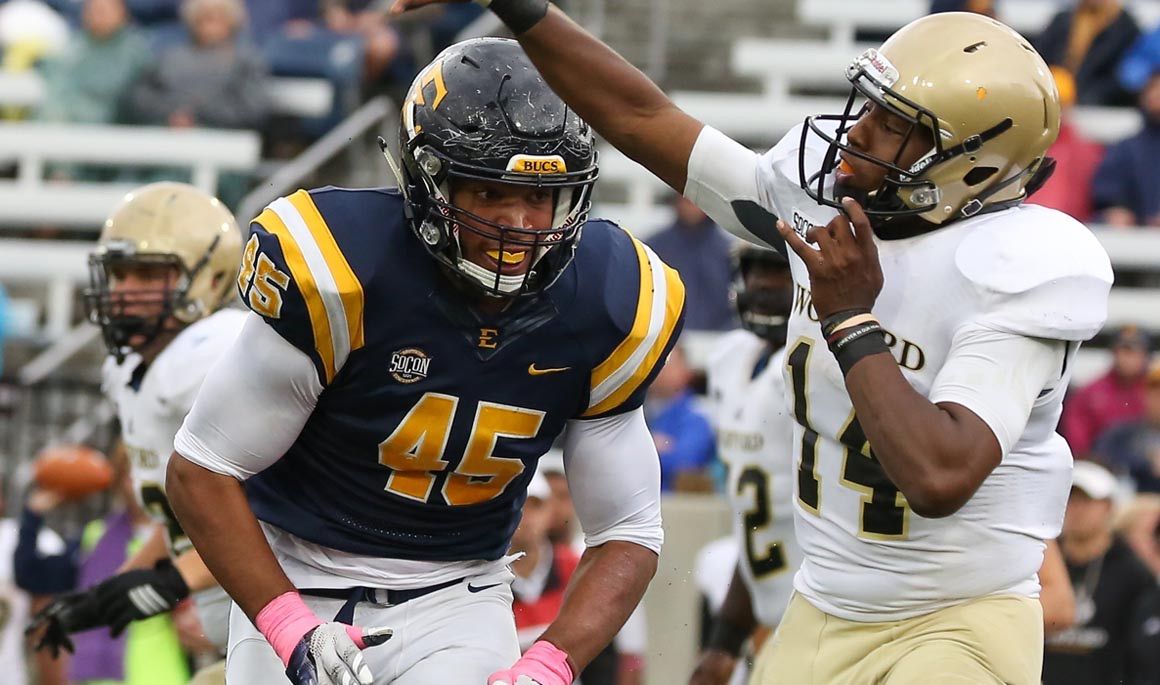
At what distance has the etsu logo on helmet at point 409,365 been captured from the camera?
3295mm

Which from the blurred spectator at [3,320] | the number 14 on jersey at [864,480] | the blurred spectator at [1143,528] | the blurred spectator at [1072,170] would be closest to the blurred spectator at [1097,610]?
the blurred spectator at [1143,528]

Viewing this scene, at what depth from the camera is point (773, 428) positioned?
5.20m

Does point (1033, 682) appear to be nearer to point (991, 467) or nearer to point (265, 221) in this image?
point (991, 467)

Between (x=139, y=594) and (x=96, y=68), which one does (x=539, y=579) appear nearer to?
(x=139, y=594)

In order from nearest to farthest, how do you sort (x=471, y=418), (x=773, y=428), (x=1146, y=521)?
(x=471, y=418), (x=773, y=428), (x=1146, y=521)

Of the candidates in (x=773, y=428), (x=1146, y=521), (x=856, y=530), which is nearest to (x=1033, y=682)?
(x=856, y=530)

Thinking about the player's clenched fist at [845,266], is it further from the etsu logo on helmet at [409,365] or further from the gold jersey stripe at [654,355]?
the etsu logo on helmet at [409,365]

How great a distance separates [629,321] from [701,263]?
214 inches

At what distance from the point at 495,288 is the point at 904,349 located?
76 centimetres

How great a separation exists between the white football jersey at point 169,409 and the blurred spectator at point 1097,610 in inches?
135

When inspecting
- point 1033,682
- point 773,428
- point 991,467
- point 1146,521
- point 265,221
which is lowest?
point 1146,521

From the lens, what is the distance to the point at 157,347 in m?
4.98

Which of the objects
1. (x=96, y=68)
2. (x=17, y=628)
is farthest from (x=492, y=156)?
(x=96, y=68)

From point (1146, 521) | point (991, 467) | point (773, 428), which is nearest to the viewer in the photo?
point (991, 467)
